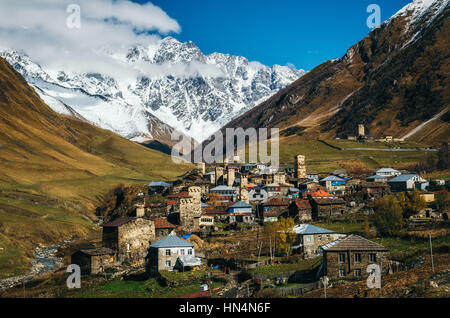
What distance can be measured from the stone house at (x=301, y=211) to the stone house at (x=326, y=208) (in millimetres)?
933

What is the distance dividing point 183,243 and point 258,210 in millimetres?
30655

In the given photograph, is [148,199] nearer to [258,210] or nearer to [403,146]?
[258,210]

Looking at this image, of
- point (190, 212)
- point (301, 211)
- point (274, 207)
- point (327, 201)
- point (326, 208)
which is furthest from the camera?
point (274, 207)

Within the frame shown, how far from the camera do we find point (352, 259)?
4512 cm

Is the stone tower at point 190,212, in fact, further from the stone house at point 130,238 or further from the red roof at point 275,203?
the red roof at point 275,203

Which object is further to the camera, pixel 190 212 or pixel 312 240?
pixel 190 212

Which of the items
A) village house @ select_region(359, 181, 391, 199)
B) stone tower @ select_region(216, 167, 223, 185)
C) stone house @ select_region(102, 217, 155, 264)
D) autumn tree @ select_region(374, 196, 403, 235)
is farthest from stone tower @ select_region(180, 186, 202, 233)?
stone tower @ select_region(216, 167, 223, 185)

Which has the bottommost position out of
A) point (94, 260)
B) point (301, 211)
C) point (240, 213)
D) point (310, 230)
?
point (94, 260)

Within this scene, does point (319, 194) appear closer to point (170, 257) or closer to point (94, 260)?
point (170, 257)

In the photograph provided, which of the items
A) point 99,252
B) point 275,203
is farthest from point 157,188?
point 99,252

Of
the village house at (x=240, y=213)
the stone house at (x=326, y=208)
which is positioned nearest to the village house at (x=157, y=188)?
the village house at (x=240, y=213)

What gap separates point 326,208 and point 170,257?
29.8m

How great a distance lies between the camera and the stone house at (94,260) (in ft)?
191
